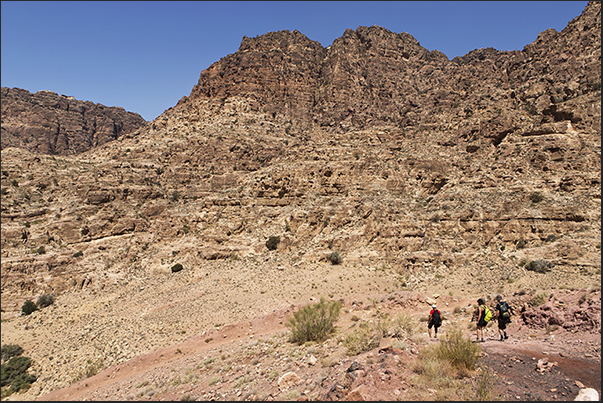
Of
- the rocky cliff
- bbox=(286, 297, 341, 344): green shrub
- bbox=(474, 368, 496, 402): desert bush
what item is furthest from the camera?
the rocky cliff

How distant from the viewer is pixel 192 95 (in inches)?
2645

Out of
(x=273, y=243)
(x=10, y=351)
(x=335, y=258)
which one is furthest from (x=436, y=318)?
(x=10, y=351)

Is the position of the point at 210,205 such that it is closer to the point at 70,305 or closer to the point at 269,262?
the point at 269,262

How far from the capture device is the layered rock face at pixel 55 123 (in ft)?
270

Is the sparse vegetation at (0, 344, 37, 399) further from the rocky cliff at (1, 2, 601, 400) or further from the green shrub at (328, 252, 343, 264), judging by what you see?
the green shrub at (328, 252, 343, 264)

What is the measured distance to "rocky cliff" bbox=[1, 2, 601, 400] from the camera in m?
23.2

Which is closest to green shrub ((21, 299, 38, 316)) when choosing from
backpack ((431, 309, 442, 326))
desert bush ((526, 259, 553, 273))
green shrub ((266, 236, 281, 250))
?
green shrub ((266, 236, 281, 250))

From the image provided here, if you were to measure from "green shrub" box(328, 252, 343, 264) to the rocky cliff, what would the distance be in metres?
0.27

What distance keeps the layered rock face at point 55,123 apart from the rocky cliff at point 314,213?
1796 inches

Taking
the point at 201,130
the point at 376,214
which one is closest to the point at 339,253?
the point at 376,214

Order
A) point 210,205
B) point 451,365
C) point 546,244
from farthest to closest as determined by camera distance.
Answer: point 210,205 → point 546,244 → point 451,365

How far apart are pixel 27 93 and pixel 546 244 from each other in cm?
12521

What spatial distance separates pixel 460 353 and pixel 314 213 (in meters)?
25.0

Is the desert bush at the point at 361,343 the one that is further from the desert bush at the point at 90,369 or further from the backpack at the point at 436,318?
the desert bush at the point at 90,369
